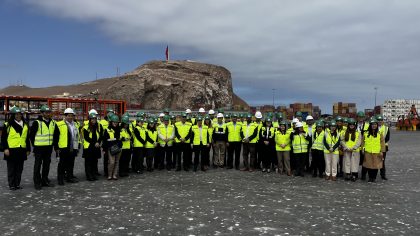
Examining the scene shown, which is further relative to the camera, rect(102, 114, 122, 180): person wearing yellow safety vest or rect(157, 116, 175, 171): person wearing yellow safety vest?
rect(157, 116, 175, 171): person wearing yellow safety vest

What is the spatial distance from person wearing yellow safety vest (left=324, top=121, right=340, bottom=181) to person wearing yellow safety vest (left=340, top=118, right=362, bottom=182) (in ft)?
0.82

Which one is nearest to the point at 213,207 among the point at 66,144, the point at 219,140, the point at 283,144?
the point at 66,144

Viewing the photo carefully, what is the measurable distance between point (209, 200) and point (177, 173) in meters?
4.03

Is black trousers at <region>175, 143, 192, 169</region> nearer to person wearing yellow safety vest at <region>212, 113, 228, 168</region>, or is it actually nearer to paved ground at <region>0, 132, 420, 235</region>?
person wearing yellow safety vest at <region>212, 113, 228, 168</region>

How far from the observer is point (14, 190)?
8969mm

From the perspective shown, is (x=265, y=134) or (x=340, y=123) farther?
(x=265, y=134)

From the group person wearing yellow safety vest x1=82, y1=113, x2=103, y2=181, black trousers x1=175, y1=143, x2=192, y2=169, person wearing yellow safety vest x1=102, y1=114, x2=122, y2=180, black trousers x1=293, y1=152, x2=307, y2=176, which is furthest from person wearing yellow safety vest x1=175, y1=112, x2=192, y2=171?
black trousers x1=293, y1=152, x2=307, y2=176

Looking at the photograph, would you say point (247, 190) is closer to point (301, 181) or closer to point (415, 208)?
point (301, 181)

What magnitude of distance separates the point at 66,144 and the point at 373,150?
30.0 ft

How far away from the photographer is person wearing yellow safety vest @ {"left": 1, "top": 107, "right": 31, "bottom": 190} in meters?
8.93

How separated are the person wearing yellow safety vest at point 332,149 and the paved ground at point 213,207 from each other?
46 cm

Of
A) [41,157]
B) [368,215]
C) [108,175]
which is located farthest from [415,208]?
[41,157]

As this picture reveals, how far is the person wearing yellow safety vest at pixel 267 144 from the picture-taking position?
12523 millimetres

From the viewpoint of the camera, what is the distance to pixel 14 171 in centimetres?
905
